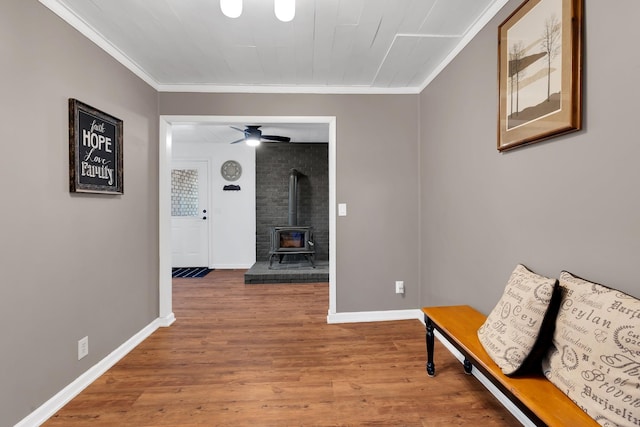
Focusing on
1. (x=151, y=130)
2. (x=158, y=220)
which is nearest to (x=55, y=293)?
(x=158, y=220)

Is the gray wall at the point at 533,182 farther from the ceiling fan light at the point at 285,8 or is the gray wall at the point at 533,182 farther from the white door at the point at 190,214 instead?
the white door at the point at 190,214

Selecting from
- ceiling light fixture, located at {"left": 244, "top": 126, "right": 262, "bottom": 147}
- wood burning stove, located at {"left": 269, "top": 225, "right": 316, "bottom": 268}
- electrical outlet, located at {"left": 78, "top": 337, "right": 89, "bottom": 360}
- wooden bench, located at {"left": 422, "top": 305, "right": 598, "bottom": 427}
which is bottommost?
electrical outlet, located at {"left": 78, "top": 337, "right": 89, "bottom": 360}

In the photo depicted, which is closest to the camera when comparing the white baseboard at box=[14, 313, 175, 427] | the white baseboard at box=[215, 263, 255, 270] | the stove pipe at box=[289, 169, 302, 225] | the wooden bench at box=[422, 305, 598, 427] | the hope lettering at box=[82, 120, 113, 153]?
the wooden bench at box=[422, 305, 598, 427]

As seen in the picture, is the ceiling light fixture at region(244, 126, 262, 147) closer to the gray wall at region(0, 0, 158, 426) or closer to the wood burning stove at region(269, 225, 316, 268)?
the wood burning stove at region(269, 225, 316, 268)

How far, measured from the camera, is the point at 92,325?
6.29 ft

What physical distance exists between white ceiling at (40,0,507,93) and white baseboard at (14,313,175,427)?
224 centimetres

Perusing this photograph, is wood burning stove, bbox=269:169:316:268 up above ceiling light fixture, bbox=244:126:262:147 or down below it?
below

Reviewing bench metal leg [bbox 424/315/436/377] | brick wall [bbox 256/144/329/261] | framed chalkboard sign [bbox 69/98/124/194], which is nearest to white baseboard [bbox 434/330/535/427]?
bench metal leg [bbox 424/315/436/377]

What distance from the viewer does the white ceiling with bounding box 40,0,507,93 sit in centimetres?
171

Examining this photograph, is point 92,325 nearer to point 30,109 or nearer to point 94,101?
point 30,109

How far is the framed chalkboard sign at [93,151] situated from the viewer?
174 cm

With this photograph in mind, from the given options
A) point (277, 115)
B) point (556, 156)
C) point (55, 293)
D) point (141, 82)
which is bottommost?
point (55, 293)

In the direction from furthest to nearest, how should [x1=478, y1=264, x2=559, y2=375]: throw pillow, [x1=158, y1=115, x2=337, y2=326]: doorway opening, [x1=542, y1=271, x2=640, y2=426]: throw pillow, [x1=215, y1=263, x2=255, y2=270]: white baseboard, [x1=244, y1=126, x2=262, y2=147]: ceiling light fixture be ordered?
[x1=215, y1=263, x2=255, y2=270]: white baseboard
[x1=244, y1=126, x2=262, y2=147]: ceiling light fixture
[x1=158, y1=115, x2=337, y2=326]: doorway opening
[x1=478, y1=264, x2=559, y2=375]: throw pillow
[x1=542, y1=271, x2=640, y2=426]: throw pillow

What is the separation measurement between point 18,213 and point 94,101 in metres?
0.93
